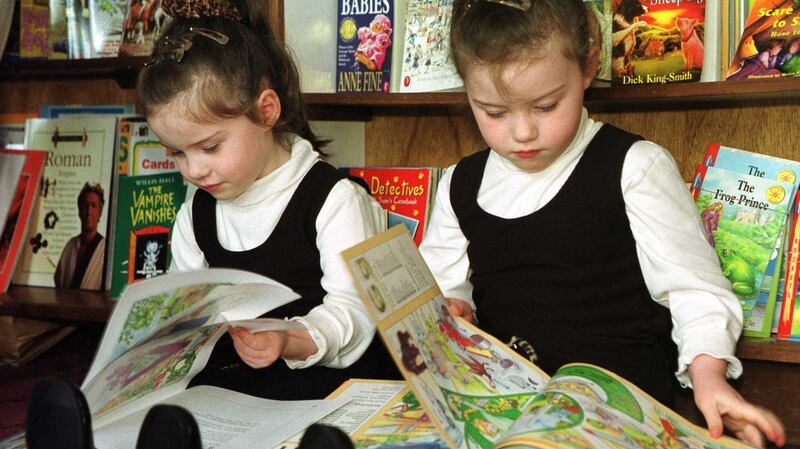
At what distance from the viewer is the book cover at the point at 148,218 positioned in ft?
6.63

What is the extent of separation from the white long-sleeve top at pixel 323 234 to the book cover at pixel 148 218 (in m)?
0.49

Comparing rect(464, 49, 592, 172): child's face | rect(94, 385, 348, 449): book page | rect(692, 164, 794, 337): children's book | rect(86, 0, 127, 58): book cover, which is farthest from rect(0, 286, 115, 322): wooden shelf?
rect(692, 164, 794, 337): children's book

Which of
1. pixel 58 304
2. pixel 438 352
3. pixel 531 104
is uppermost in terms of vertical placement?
pixel 531 104

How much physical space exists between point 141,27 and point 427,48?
71 cm

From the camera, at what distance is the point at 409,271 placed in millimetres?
885

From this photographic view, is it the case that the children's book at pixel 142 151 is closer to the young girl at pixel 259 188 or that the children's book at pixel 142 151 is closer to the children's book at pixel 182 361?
the young girl at pixel 259 188

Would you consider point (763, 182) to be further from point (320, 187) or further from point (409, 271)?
point (409, 271)

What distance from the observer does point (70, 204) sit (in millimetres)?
2182

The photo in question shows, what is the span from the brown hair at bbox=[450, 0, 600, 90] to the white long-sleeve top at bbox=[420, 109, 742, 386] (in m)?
0.15

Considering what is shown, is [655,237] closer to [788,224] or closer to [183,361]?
[788,224]

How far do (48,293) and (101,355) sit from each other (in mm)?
1323

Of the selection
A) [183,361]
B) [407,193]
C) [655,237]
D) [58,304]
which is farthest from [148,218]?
[655,237]

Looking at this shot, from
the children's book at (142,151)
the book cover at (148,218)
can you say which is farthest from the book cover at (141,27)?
the book cover at (148,218)

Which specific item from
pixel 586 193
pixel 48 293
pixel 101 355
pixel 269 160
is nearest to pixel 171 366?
pixel 101 355
